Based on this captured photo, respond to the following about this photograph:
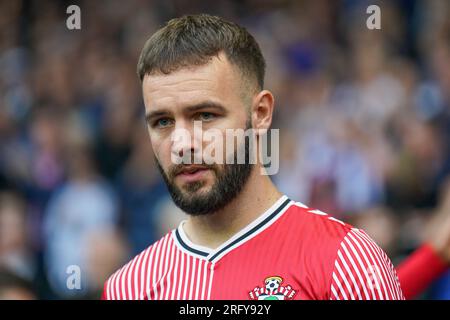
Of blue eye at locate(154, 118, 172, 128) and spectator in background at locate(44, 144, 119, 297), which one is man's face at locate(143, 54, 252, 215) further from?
spectator in background at locate(44, 144, 119, 297)

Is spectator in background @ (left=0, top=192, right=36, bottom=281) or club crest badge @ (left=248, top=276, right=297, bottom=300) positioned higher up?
club crest badge @ (left=248, top=276, right=297, bottom=300)

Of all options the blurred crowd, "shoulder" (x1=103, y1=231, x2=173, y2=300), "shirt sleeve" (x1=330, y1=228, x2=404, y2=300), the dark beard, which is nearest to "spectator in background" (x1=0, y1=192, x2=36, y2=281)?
the blurred crowd

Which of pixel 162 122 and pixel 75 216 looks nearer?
pixel 162 122

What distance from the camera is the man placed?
3.12 metres

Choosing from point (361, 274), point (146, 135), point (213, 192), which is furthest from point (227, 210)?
point (146, 135)

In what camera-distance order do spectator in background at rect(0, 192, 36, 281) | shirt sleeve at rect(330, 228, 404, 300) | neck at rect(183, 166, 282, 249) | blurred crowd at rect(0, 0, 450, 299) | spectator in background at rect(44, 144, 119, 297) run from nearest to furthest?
shirt sleeve at rect(330, 228, 404, 300) < neck at rect(183, 166, 282, 249) < blurred crowd at rect(0, 0, 450, 299) < spectator in background at rect(0, 192, 36, 281) < spectator in background at rect(44, 144, 119, 297)

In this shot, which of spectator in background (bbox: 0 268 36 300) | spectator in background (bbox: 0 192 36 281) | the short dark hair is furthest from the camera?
spectator in background (bbox: 0 192 36 281)

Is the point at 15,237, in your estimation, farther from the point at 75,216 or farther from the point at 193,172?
the point at 193,172

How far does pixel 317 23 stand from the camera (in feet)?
31.0

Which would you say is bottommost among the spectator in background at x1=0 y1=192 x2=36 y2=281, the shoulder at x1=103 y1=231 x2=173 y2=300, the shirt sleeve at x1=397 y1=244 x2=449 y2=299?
the spectator in background at x1=0 y1=192 x2=36 y2=281

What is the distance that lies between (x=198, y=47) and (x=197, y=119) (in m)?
0.28

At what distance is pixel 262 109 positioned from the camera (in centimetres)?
349

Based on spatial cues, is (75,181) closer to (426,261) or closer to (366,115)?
(366,115)
